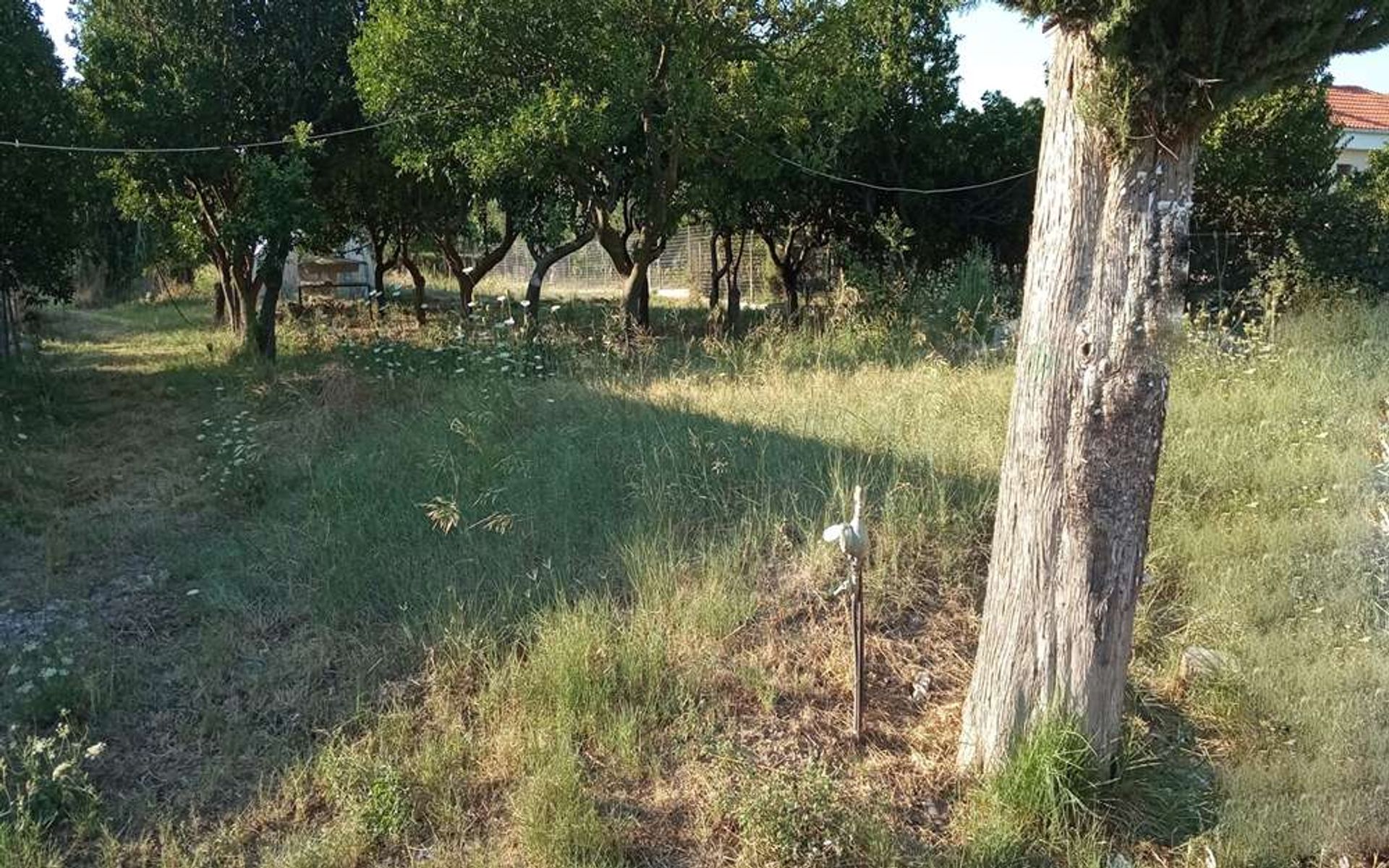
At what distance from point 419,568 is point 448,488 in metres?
1.01

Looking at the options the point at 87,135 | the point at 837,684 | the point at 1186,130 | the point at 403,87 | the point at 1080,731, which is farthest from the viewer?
the point at 87,135

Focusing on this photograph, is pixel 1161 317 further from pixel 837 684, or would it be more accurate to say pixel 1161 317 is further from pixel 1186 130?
pixel 837 684

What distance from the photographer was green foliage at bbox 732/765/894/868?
9.49 ft

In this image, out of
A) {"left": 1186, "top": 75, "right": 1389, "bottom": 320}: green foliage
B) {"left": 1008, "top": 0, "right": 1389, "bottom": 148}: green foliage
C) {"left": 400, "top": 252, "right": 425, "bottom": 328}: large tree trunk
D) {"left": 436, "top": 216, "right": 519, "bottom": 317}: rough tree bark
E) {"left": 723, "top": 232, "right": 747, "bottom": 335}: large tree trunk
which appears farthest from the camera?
{"left": 723, "top": 232, "right": 747, "bottom": 335}: large tree trunk

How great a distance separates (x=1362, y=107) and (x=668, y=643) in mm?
35928

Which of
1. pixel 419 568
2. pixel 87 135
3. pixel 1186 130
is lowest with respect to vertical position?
pixel 419 568

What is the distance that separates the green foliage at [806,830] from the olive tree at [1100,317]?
54cm

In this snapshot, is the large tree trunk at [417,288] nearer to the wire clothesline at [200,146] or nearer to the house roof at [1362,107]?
the wire clothesline at [200,146]

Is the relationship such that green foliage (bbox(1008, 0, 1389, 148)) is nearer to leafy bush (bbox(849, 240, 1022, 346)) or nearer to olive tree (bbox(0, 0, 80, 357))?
leafy bush (bbox(849, 240, 1022, 346))

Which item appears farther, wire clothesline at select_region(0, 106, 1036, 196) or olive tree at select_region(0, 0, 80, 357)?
wire clothesline at select_region(0, 106, 1036, 196)

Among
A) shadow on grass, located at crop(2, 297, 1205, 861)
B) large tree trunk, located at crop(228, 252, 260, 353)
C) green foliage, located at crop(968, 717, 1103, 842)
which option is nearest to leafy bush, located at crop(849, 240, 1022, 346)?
shadow on grass, located at crop(2, 297, 1205, 861)

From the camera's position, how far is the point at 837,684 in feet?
12.3

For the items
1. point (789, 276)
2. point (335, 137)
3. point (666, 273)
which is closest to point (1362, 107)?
point (666, 273)

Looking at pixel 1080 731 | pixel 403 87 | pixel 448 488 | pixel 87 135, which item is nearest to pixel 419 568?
pixel 448 488
